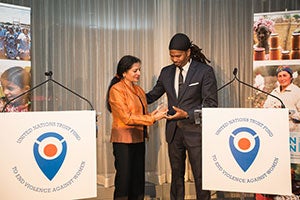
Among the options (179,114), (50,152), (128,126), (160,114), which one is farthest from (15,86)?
(179,114)

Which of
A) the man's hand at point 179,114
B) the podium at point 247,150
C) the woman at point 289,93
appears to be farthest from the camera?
the woman at point 289,93

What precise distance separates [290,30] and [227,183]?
1.69 metres

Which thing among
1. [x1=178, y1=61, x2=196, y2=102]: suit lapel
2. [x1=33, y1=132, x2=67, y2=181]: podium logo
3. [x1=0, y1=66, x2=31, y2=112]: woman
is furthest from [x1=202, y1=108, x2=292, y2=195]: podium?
[x1=0, y1=66, x2=31, y2=112]: woman

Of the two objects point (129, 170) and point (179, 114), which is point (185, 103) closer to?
point (179, 114)

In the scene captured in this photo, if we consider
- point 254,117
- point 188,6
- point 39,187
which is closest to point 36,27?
point 188,6

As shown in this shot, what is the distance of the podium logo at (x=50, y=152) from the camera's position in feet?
6.16

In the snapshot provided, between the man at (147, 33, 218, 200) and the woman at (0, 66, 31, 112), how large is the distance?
51.6 inches

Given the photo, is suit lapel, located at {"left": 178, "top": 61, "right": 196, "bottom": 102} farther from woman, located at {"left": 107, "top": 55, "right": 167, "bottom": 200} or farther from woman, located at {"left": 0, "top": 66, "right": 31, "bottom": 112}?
woman, located at {"left": 0, "top": 66, "right": 31, "bottom": 112}

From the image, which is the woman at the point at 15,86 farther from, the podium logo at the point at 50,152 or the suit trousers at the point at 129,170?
the podium logo at the point at 50,152

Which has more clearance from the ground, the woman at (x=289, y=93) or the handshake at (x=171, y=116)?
the woman at (x=289, y=93)

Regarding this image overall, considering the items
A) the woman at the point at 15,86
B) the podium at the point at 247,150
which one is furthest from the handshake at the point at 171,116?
the woman at the point at 15,86

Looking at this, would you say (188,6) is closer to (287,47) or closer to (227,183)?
(287,47)

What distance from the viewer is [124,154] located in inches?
104

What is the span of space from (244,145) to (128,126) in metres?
1.02
